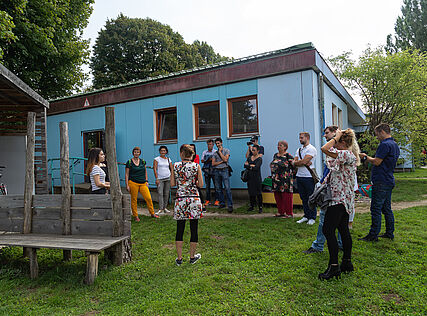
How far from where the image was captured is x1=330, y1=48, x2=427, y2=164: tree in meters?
12.7

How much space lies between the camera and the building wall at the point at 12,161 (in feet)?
30.3

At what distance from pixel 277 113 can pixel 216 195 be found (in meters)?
2.87

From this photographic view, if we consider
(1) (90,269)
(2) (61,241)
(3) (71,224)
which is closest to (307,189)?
(1) (90,269)

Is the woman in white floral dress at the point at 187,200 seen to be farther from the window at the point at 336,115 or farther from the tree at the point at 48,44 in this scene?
the tree at the point at 48,44

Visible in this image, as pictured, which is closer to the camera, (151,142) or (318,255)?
(318,255)

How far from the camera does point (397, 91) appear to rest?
510 inches

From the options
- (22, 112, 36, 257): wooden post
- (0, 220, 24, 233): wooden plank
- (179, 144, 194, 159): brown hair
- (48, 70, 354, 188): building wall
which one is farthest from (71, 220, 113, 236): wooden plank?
(48, 70, 354, 188): building wall

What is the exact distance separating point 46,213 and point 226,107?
230 inches

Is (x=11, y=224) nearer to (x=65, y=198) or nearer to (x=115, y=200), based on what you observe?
(x=65, y=198)

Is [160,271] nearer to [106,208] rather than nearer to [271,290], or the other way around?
[106,208]

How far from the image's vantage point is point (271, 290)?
10.7 ft

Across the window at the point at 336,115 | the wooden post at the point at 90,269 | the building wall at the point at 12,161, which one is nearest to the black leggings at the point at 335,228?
the wooden post at the point at 90,269

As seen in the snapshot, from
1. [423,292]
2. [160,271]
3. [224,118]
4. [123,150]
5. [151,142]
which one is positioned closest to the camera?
[423,292]

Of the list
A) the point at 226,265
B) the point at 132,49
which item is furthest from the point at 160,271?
the point at 132,49
